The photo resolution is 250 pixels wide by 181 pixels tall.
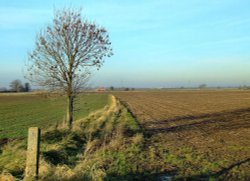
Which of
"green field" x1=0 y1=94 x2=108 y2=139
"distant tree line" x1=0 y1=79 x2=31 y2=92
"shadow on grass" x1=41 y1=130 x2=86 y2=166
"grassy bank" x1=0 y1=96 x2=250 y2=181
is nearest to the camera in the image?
"grassy bank" x1=0 y1=96 x2=250 y2=181

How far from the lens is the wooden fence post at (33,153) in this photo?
761 centimetres

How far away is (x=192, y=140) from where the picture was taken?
16.5m

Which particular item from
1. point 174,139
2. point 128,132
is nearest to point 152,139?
point 174,139

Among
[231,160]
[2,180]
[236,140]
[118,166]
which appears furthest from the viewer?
[236,140]

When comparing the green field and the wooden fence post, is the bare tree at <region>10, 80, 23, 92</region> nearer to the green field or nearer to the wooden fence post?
the green field

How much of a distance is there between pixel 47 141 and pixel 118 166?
4719 millimetres

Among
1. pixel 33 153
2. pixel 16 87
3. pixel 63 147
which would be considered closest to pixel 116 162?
pixel 63 147

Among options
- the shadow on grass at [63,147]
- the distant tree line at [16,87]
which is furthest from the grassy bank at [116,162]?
the distant tree line at [16,87]

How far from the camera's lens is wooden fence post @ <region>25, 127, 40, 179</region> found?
7.61 meters

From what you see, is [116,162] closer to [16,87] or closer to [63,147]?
[63,147]

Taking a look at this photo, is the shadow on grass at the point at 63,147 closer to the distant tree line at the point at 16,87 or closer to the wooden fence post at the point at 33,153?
the wooden fence post at the point at 33,153

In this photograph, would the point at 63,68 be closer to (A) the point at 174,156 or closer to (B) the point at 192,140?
(B) the point at 192,140

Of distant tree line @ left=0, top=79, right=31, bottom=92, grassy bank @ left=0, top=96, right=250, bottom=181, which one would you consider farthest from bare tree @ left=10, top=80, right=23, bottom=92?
grassy bank @ left=0, top=96, right=250, bottom=181

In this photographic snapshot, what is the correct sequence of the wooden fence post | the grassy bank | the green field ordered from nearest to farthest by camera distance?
the wooden fence post, the grassy bank, the green field
